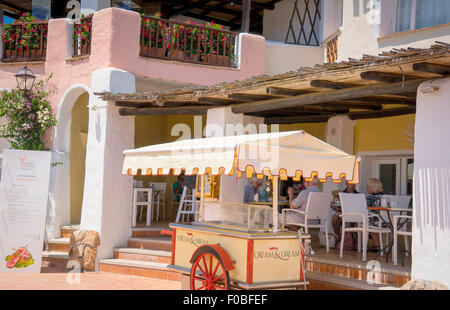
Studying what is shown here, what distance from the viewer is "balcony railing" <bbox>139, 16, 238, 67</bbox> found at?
468 inches

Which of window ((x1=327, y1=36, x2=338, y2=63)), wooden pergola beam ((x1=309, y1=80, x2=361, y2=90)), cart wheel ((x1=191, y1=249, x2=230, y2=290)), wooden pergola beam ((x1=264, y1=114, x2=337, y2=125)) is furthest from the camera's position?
window ((x1=327, y1=36, x2=338, y2=63))

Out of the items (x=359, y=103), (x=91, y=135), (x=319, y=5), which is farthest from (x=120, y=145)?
(x=319, y=5)

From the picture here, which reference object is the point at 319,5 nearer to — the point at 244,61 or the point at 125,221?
the point at 244,61

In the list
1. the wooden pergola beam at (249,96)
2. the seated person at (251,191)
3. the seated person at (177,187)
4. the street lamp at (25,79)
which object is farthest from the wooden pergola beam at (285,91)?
the seated person at (177,187)

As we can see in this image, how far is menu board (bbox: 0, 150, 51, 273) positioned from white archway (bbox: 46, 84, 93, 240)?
1888 mm

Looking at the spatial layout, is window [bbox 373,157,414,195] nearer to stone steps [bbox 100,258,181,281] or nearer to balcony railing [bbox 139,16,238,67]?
balcony railing [bbox 139,16,238,67]

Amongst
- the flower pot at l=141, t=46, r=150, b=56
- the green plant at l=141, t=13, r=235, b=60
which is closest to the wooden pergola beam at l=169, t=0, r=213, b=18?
the green plant at l=141, t=13, r=235, b=60

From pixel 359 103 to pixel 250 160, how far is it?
457cm

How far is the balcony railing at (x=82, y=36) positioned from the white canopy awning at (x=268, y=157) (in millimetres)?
5727

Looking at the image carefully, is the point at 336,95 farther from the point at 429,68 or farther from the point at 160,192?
the point at 160,192

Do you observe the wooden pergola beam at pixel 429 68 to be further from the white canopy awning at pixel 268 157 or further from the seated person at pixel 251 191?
the seated person at pixel 251 191

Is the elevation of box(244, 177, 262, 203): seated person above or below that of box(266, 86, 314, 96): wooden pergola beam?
below

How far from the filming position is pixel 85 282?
8805 millimetres

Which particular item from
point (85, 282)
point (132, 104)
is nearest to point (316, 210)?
point (85, 282)
